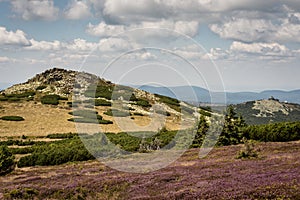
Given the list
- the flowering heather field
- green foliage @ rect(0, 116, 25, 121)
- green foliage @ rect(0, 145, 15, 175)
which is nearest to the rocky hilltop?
green foliage @ rect(0, 116, 25, 121)

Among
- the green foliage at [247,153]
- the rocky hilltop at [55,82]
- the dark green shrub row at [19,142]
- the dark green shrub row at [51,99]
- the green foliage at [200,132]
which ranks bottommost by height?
the dark green shrub row at [19,142]

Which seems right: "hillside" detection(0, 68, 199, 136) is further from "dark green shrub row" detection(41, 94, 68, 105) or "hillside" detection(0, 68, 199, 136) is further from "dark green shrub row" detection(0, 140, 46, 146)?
"dark green shrub row" detection(0, 140, 46, 146)

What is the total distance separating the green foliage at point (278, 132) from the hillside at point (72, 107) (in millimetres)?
11973

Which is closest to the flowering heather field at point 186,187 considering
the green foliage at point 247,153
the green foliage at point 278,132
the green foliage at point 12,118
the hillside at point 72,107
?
the green foliage at point 247,153

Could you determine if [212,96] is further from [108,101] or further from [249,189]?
[108,101]

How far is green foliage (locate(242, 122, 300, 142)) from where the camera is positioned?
178 feet

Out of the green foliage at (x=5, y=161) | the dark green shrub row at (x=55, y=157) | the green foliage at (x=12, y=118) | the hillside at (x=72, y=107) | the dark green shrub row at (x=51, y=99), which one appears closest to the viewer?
the green foliage at (x=5, y=161)

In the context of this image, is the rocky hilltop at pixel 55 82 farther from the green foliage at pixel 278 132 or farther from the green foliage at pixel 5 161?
the green foliage at pixel 5 161

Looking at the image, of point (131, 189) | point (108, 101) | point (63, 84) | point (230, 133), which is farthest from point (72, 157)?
point (63, 84)

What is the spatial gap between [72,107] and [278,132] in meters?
67.9

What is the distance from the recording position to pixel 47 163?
4656 cm

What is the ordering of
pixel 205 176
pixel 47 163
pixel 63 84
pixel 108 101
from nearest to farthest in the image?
pixel 205 176, pixel 47 163, pixel 108 101, pixel 63 84

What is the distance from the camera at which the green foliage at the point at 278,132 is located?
5412cm

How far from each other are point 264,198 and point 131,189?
892cm
